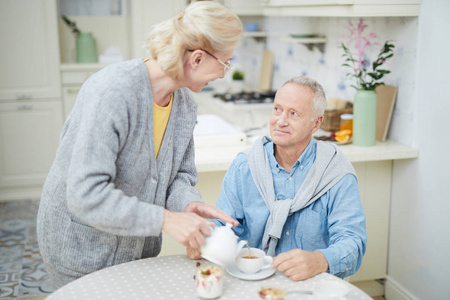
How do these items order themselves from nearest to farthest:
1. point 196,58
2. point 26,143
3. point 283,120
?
point 196,58
point 283,120
point 26,143

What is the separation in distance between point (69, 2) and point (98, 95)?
420 cm

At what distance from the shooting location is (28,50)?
14.2 feet

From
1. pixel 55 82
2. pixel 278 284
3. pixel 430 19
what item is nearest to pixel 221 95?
pixel 55 82

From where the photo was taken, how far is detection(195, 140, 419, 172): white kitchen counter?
2.46m

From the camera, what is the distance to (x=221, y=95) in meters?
4.25

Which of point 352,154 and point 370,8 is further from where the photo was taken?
point 352,154

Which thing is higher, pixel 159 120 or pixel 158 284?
pixel 159 120

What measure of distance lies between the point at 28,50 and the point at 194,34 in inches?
134

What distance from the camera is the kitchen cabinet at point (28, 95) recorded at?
14.0 feet

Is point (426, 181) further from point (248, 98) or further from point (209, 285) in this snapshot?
point (248, 98)

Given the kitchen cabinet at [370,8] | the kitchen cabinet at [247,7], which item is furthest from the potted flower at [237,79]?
the kitchen cabinet at [370,8]

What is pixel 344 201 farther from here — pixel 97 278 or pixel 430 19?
pixel 430 19

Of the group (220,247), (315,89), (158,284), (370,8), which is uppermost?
(370,8)

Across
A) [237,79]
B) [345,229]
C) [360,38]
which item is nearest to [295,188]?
[345,229]
